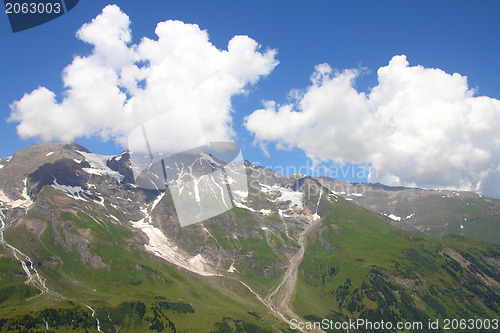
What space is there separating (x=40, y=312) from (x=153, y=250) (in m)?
84.2

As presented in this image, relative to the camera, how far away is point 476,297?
155750 millimetres

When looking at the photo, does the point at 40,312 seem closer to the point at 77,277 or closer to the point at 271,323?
the point at 77,277

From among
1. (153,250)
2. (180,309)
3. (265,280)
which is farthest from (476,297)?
(153,250)

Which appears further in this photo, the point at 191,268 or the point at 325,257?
the point at 325,257

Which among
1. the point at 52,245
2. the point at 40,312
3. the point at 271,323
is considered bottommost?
the point at 271,323

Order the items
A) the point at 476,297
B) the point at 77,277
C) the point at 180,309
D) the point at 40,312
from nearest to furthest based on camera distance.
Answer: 1. the point at 40,312
2. the point at 180,309
3. the point at 77,277
4. the point at 476,297

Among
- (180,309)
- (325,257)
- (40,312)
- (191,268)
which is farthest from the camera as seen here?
(325,257)

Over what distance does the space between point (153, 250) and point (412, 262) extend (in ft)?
A: 470

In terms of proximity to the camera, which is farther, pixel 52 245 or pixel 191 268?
pixel 191 268

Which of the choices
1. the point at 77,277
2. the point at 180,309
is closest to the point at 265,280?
the point at 180,309

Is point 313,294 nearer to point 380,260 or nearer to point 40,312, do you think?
point 380,260

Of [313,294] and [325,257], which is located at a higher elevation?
[325,257]

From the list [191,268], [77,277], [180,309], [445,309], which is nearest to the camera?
[180,309]

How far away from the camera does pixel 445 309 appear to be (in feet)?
466
